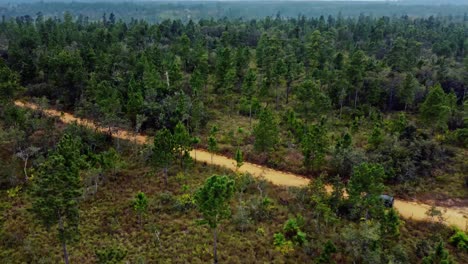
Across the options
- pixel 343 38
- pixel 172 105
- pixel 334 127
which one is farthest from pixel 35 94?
pixel 343 38

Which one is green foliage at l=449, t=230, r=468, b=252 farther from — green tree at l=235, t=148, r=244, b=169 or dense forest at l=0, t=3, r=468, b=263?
green tree at l=235, t=148, r=244, b=169

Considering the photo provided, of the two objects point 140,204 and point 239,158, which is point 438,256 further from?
point 140,204

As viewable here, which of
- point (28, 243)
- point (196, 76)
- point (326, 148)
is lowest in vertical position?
point (28, 243)

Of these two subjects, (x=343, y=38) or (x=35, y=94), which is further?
(x=343, y=38)

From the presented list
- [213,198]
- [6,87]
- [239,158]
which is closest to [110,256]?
[213,198]

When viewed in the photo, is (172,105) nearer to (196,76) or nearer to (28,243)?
(196,76)

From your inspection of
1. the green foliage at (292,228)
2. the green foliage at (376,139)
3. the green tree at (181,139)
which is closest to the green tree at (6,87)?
the green tree at (181,139)
